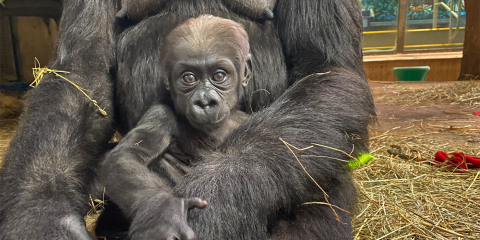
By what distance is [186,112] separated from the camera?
1503 mm

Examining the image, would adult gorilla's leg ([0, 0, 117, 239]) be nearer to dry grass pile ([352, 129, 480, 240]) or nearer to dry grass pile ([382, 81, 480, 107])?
dry grass pile ([352, 129, 480, 240])

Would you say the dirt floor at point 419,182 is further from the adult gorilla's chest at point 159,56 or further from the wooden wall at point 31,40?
the wooden wall at point 31,40

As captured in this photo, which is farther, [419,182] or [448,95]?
[448,95]

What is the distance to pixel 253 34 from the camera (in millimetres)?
1775

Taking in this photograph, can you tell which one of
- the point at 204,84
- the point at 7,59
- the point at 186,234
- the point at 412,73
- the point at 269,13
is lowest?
the point at 412,73

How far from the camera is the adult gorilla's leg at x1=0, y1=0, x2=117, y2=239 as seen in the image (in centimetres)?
137

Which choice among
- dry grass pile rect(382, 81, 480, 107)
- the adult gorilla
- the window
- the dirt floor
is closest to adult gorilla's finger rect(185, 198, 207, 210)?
the adult gorilla

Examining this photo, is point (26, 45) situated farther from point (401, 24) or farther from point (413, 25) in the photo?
point (413, 25)

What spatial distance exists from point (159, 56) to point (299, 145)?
0.73 meters

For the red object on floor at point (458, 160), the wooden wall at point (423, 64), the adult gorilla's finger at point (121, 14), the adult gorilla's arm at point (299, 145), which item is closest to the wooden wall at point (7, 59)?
the adult gorilla's finger at point (121, 14)

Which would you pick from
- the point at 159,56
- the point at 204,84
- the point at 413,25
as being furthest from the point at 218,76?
the point at 413,25

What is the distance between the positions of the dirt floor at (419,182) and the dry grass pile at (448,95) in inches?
15.8

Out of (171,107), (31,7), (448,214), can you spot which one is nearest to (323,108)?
(171,107)

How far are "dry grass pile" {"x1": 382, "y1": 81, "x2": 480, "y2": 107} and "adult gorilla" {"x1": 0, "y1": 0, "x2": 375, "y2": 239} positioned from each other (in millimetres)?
3896
